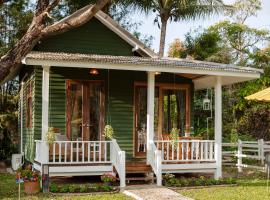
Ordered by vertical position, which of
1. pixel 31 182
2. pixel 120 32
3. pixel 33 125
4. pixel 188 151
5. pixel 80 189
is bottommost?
pixel 80 189

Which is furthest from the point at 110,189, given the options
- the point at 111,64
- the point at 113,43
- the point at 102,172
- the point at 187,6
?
the point at 187,6

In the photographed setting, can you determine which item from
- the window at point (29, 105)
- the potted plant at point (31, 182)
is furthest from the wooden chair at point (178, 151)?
the window at point (29, 105)

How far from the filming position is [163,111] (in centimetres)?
1501

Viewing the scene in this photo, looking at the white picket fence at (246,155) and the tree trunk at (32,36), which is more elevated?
the tree trunk at (32,36)

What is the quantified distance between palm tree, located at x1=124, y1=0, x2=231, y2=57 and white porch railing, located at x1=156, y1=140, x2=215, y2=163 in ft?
39.0

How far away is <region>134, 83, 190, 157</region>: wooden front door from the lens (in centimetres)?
1468

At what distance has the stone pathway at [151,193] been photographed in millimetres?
10472

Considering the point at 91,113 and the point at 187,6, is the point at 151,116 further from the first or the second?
the point at 187,6

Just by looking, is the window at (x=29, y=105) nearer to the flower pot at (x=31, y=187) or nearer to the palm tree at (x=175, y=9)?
the flower pot at (x=31, y=187)

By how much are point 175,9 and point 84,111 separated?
13.3m

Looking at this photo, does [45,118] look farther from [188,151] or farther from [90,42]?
[188,151]

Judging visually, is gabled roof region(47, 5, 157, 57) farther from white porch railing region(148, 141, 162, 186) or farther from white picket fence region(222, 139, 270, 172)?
white picket fence region(222, 139, 270, 172)

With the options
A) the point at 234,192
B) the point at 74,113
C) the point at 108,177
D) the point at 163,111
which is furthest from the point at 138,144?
the point at 234,192

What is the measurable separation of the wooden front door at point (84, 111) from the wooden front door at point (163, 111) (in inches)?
50.6
